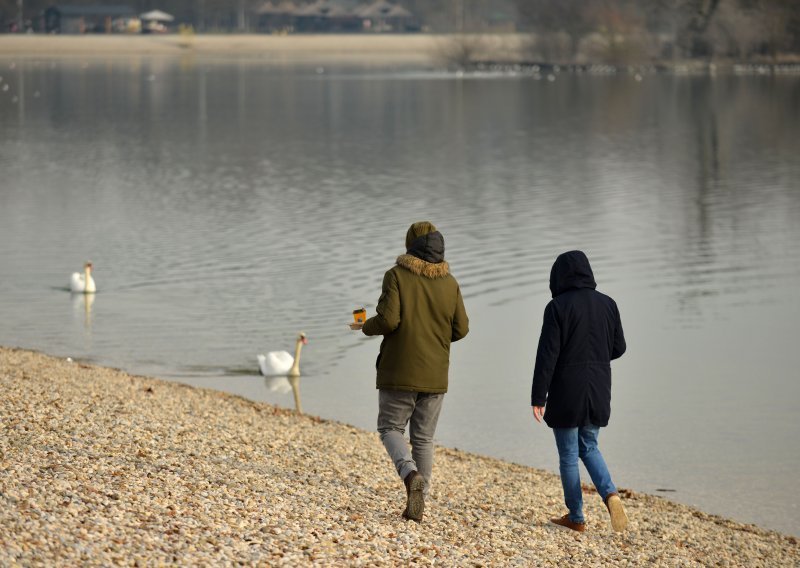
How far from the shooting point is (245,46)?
508 feet

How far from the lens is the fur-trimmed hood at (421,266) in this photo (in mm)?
8172

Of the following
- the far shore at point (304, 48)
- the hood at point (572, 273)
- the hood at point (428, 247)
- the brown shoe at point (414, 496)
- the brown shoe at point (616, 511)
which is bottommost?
the brown shoe at point (616, 511)

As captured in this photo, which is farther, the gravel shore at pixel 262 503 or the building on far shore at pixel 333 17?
the building on far shore at pixel 333 17

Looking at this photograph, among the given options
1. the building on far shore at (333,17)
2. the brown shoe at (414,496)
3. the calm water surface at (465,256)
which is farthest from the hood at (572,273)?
the building on far shore at (333,17)

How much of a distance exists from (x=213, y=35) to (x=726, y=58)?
77.6 meters

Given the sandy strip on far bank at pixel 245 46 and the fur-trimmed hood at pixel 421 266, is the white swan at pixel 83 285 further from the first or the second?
the sandy strip on far bank at pixel 245 46

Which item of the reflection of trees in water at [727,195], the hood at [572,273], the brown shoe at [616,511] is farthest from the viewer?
the reflection of trees in water at [727,195]

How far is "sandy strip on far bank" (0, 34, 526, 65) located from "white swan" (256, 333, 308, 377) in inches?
4574

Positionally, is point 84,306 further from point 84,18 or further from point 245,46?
point 84,18

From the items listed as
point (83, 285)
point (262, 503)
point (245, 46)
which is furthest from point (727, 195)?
point (245, 46)

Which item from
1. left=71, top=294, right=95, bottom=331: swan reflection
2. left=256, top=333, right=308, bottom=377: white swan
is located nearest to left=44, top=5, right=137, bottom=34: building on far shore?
left=71, top=294, right=95, bottom=331: swan reflection

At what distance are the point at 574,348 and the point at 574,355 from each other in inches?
1.7

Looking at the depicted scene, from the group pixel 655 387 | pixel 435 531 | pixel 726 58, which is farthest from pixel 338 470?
pixel 726 58

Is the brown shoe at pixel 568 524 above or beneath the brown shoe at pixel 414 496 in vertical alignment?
beneath
